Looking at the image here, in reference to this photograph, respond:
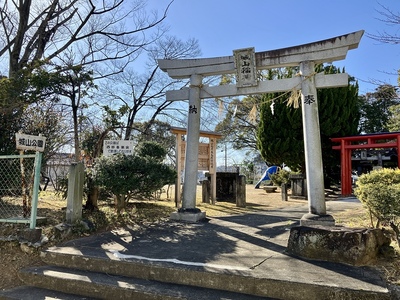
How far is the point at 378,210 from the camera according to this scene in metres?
3.56

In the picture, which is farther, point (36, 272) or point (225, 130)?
point (225, 130)

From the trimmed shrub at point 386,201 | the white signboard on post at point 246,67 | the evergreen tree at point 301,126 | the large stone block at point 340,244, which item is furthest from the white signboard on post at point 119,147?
the evergreen tree at point 301,126

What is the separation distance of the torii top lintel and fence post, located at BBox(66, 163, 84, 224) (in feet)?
10.0

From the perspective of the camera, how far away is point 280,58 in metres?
5.55

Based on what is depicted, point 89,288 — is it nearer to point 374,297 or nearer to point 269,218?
point 374,297

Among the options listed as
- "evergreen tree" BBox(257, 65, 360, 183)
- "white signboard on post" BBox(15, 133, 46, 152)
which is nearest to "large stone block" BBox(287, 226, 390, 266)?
"white signboard on post" BBox(15, 133, 46, 152)

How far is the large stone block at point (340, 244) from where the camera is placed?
310cm

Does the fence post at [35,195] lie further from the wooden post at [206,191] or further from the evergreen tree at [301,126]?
the evergreen tree at [301,126]

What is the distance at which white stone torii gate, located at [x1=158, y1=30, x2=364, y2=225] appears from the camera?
16.5 ft

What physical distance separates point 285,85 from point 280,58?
21.0 inches

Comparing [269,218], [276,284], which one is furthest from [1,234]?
[269,218]

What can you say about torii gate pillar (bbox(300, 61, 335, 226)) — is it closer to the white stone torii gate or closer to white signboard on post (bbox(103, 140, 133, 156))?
the white stone torii gate

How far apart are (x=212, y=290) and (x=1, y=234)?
12.6 ft

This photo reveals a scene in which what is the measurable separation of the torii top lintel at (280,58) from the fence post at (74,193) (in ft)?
10.0
